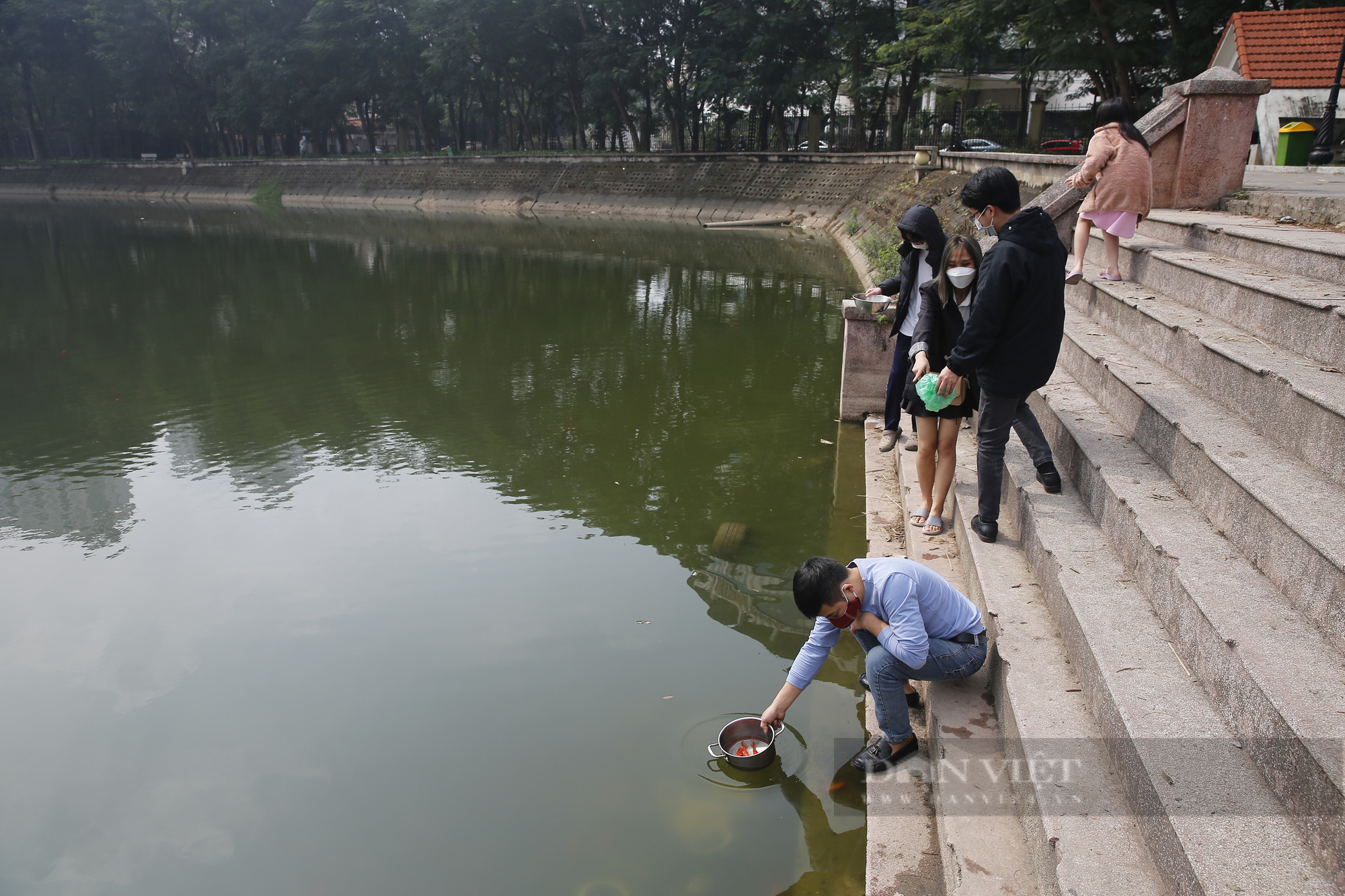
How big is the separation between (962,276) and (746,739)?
7.47ft

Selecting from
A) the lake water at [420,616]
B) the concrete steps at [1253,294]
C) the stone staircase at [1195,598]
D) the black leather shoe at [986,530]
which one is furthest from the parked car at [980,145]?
the black leather shoe at [986,530]

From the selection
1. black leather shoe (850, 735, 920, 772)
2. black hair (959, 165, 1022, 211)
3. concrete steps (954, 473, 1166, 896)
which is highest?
black hair (959, 165, 1022, 211)

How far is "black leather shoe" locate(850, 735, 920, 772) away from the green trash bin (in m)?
14.0

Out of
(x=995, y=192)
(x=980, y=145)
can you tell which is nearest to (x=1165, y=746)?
(x=995, y=192)

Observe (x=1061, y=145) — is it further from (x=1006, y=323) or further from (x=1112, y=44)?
(x=1006, y=323)

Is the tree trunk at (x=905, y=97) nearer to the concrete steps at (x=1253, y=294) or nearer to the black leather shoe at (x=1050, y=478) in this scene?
A: the concrete steps at (x=1253, y=294)

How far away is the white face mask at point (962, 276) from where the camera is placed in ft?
13.7

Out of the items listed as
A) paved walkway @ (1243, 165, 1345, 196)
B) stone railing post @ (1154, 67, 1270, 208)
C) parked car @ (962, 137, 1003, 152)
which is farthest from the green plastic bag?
parked car @ (962, 137, 1003, 152)

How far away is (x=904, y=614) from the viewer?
3.12m

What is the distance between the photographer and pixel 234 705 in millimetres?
4270

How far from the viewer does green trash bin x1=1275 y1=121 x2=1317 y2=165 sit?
13.2m

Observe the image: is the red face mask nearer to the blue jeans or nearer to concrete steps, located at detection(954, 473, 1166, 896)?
the blue jeans

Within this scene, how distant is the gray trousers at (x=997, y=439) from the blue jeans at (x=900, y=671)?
900 mm

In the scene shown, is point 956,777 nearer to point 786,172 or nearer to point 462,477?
point 462,477
